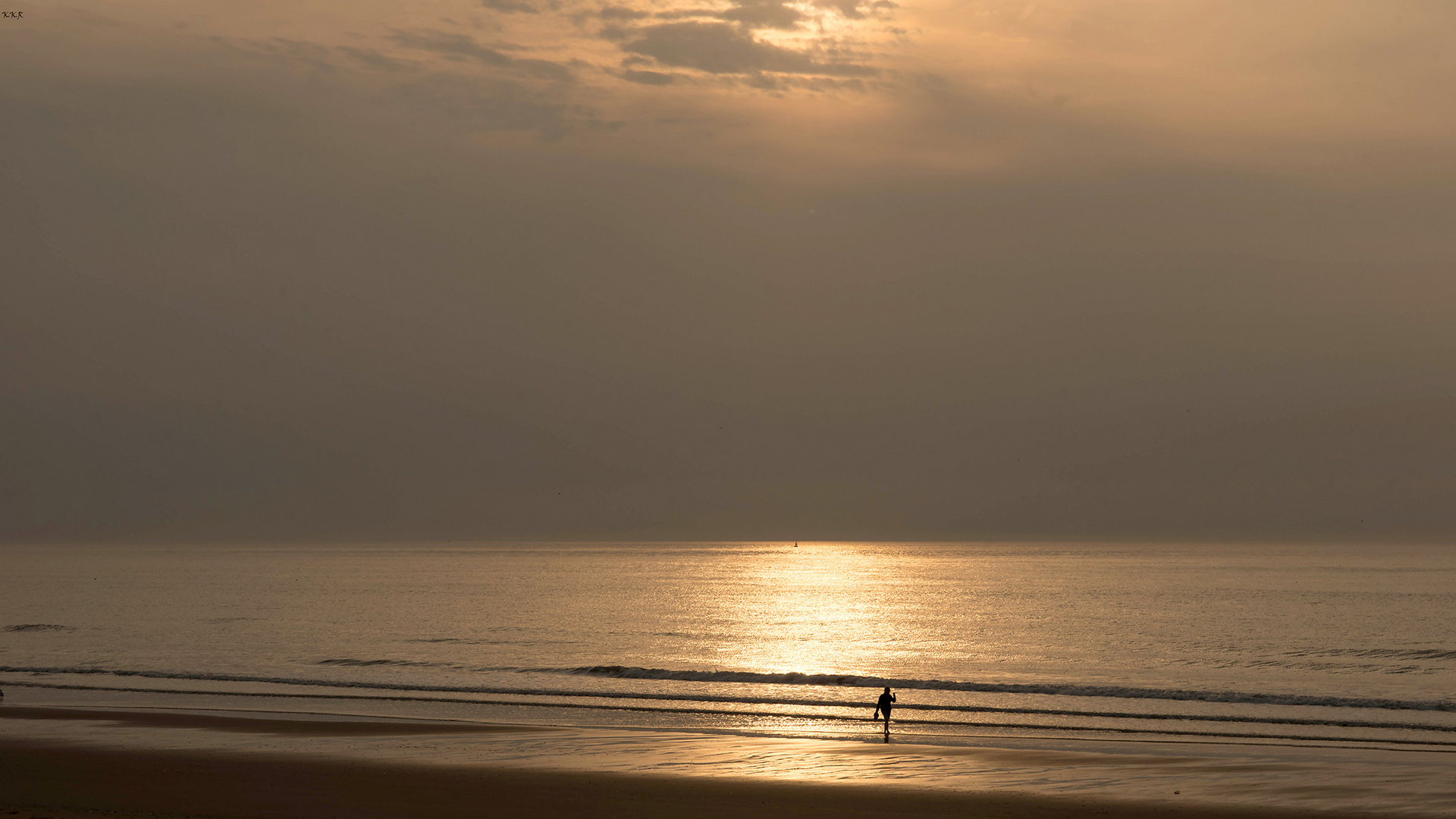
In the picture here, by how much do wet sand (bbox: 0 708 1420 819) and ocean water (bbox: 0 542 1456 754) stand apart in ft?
30.3

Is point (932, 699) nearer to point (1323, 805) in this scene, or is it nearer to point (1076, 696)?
point (1076, 696)

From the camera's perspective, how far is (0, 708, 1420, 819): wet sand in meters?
24.0

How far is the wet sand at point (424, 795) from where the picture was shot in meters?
24.0

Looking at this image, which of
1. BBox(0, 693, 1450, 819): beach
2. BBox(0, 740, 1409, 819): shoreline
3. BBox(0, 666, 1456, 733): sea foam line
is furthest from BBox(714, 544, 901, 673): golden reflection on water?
BBox(0, 740, 1409, 819): shoreline

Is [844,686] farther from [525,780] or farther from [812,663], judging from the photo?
[525,780]

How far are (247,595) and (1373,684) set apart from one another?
126783mm

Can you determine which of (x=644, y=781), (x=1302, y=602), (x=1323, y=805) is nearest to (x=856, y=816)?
Result: (x=644, y=781)

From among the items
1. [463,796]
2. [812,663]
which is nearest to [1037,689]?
[812,663]

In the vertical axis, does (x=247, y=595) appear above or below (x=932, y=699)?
above

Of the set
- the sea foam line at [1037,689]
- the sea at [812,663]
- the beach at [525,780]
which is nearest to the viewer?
the beach at [525,780]

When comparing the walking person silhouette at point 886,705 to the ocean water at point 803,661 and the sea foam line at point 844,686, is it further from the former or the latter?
the sea foam line at point 844,686

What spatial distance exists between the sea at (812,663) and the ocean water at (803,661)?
0.28m

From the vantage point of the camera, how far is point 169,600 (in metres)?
127

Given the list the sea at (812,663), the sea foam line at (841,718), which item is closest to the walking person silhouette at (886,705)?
the sea at (812,663)
